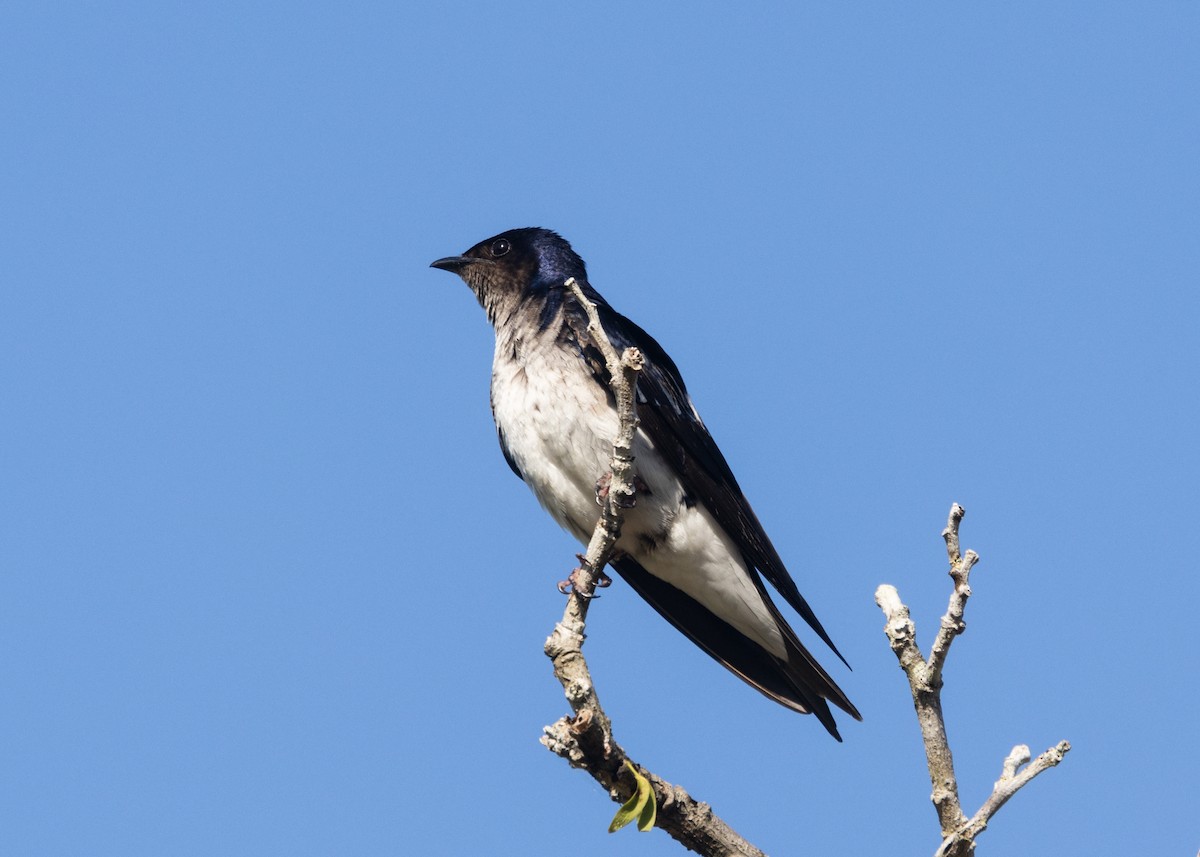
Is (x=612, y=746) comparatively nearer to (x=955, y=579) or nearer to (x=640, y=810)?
(x=640, y=810)

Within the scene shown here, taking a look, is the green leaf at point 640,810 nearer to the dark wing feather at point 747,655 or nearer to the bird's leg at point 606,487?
the bird's leg at point 606,487

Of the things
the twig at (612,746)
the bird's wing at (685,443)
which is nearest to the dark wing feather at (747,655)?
the bird's wing at (685,443)

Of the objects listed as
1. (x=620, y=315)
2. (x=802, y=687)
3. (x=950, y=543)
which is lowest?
(x=950, y=543)

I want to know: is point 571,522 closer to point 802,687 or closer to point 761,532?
point 761,532

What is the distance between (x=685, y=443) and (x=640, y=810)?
139 inches

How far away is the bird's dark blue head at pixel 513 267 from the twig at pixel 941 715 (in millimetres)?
5045

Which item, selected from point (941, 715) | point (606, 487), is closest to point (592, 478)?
point (606, 487)

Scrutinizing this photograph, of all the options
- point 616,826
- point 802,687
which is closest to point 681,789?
point 616,826

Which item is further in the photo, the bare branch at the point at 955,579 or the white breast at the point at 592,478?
the white breast at the point at 592,478

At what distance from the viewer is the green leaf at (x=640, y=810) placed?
563cm

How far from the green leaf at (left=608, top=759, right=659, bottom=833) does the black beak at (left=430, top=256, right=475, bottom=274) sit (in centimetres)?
593

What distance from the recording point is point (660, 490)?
28.8ft

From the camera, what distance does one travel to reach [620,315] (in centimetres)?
928

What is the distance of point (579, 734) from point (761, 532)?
142 inches
